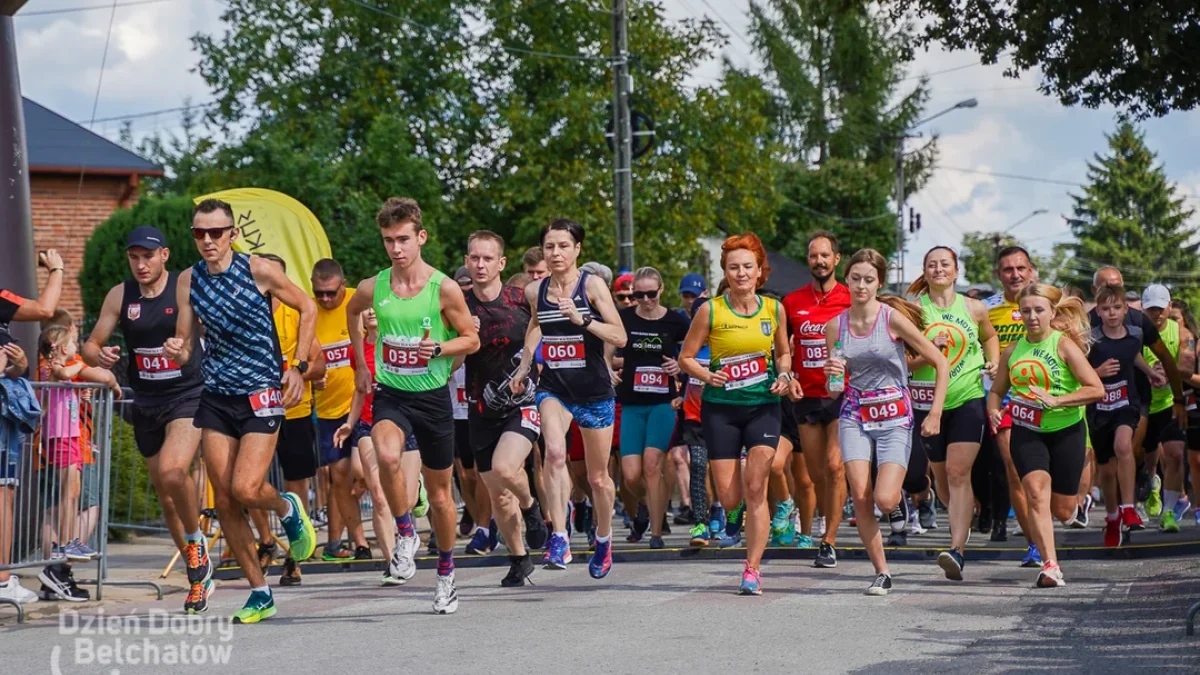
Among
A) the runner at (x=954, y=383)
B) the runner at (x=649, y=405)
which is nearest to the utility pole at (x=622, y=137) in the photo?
the runner at (x=649, y=405)

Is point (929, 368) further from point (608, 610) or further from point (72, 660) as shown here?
point (72, 660)

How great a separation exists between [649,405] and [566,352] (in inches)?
110

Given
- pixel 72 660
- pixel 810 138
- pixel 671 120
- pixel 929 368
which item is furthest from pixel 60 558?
pixel 810 138

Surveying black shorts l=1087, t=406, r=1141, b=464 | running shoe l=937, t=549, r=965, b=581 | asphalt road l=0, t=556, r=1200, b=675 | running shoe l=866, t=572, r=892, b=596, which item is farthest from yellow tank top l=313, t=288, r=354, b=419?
black shorts l=1087, t=406, r=1141, b=464

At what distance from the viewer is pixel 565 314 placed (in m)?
10.2

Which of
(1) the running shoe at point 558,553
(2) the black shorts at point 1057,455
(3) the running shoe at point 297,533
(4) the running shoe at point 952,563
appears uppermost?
(2) the black shorts at point 1057,455

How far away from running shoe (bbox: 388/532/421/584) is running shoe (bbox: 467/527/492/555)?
2.90m

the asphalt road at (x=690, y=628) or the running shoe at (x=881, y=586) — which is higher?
the running shoe at (x=881, y=586)

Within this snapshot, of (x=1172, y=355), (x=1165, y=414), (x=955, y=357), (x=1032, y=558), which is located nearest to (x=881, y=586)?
(x=955, y=357)

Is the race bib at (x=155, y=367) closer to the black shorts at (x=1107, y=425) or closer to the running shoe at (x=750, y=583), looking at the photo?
the running shoe at (x=750, y=583)

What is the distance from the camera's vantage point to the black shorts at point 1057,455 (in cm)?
1044

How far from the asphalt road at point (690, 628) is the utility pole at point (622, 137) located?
16776 mm

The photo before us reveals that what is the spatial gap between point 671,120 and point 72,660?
37.3 metres

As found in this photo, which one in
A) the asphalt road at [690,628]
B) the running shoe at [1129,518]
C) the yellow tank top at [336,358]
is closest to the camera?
the asphalt road at [690,628]
